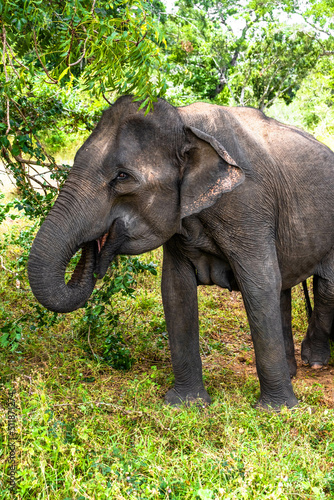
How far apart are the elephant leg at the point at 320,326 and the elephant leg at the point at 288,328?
0.22m

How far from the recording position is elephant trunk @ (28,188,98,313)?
3.24 metres

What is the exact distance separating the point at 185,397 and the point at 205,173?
5.68 ft

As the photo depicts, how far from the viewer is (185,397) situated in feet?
14.1

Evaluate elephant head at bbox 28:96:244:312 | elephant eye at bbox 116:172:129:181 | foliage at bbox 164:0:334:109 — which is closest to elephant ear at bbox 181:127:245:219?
elephant head at bbox 28:96:244:312

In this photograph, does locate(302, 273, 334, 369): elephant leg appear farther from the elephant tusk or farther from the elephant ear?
the elephant tusk

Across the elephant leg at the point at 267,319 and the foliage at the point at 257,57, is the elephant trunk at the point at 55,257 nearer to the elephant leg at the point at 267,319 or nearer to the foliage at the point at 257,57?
the elephant leg at the point at 267,319

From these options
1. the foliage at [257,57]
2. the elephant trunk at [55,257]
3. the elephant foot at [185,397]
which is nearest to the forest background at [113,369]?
the elephant foot at [185,397]

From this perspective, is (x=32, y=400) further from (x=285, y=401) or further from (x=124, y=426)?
(x=285, y=401)

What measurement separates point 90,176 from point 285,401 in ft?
6.76

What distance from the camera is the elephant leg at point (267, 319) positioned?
3.82 m

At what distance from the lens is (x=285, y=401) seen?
4051 millimetres

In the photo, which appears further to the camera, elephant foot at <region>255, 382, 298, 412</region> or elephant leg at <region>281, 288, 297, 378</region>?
elephant leg at <region>281, 288, 297, 378</region>

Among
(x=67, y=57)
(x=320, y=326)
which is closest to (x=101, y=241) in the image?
(x=67, y=57)

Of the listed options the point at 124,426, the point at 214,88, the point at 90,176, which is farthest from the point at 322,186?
the point at 214,88
